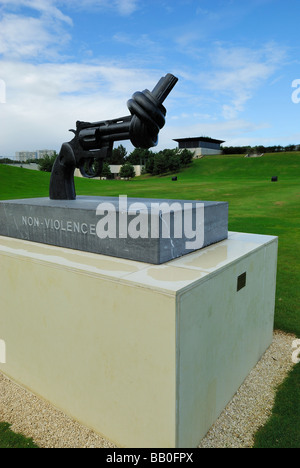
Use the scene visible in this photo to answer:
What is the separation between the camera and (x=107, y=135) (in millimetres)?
4914

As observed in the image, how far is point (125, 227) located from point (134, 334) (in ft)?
4.42

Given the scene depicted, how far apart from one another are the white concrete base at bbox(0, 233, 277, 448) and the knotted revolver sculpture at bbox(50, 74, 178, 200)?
4.39 ft

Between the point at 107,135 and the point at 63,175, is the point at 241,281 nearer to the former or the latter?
the point at 107,135

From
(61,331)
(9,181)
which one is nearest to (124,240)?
(61,331)

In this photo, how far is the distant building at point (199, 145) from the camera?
78062 millimetres

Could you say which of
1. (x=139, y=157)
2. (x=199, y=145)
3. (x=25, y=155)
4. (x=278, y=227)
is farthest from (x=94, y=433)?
(x=25, y=155)

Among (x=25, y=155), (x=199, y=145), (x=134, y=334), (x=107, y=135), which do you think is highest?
A: (x=25, y=155)

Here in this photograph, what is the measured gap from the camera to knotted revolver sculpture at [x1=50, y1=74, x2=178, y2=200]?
13.8ft

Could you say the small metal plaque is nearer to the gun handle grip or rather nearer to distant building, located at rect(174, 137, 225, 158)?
the gun handle grip

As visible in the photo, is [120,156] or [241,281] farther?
[120,156]

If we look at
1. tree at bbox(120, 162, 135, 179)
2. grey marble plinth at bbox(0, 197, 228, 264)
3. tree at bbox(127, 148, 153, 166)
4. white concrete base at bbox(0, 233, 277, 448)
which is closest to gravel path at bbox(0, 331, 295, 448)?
white concrete base at bbox(0, 233, 277, 448)

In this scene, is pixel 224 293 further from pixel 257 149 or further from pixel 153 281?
pixel 257 149

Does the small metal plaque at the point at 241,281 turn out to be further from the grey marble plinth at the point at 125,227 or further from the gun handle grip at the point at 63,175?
the gun handle grip at the point at 63,175

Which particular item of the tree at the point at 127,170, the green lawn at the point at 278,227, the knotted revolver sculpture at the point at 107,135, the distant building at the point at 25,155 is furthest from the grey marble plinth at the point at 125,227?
the distant building at the point at 25,155
